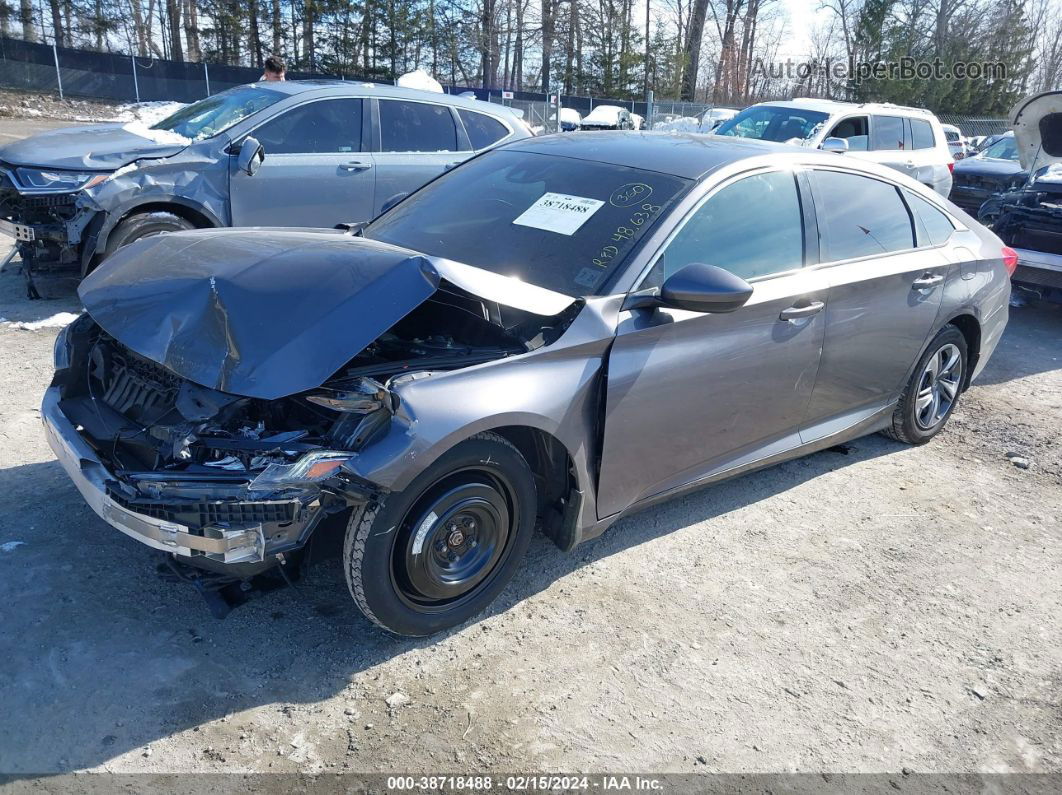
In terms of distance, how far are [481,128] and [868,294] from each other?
4950mm

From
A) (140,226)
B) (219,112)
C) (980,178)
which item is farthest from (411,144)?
(980,178)

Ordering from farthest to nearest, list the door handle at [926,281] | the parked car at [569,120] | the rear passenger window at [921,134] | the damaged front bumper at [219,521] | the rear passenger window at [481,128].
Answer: the parked car at [569,120] → the rear passenger window at [921,134] → the rear passenger window at [481,128] → the door handle at [926,281] → the damaged front bumper at [219,521]

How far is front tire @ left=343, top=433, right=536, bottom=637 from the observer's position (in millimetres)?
2822

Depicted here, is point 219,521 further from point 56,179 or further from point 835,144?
point 835,144

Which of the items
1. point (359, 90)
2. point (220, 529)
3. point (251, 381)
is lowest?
point (220, 529)

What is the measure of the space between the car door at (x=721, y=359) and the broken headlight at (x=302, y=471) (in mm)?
1124

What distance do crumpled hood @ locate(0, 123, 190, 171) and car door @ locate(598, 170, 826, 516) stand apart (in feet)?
16.0

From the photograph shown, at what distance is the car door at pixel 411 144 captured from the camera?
7551mm

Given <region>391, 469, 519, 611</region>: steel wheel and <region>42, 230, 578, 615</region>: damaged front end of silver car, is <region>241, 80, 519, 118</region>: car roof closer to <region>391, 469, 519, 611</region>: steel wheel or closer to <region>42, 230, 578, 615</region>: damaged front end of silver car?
<region>42, 230, 578, 615</region>: damaged front end of silver car

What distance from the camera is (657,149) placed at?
159 inches

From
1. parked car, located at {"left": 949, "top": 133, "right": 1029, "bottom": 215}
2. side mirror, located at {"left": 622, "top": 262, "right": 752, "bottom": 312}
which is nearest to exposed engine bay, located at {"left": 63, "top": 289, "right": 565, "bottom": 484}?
side mirror, located at {"left": 622, "top": 262, "right": 752, "bottom": 312}

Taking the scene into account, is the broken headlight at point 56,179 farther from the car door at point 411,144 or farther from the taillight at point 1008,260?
the taillight at point 1008,260

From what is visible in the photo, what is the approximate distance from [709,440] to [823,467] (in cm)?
161

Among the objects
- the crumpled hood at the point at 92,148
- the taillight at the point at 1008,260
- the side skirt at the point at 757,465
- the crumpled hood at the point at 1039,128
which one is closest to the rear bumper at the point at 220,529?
the side skirt at the point at 757,465
